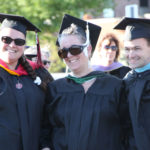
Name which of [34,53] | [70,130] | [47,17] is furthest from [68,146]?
[47,17]

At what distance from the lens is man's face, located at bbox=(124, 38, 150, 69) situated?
10.8ft

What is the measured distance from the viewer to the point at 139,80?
3.31 meters

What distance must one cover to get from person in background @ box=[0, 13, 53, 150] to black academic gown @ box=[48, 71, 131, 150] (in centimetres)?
22

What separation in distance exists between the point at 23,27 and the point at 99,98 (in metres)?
1.28

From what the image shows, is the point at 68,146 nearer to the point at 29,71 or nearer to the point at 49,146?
the point at 49,146

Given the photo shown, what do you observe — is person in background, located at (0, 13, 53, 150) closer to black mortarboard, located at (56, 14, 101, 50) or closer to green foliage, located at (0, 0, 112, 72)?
black mortarboard, located at (56, 14, 101, 50)

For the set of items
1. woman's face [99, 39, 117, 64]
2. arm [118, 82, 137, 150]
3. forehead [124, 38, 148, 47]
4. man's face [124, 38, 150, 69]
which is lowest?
arm [118, 82, 137, 150]

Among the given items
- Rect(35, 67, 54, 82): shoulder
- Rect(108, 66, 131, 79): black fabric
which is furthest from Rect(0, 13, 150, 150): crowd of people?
Rect(108, 66, 131, 79): black fabric

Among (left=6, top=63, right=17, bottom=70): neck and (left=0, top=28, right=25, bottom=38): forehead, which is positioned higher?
(left=0, top=28, right=25, bottom=38): forehead

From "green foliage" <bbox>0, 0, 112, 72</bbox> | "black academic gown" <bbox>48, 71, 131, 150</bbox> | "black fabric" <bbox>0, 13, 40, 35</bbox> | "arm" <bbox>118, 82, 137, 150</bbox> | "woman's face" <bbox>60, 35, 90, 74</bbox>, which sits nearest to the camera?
"black academic gown" <bbox>48, 71, 131, 150</bbox>

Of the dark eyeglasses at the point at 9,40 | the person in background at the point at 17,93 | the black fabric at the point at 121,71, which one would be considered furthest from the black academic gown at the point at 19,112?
the black fabric at the point at 121,71

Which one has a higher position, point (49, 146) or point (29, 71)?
point (29, 71)

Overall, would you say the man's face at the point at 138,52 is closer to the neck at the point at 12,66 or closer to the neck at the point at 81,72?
the neck at the point at 81,72

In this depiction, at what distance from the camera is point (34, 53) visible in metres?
6.14
